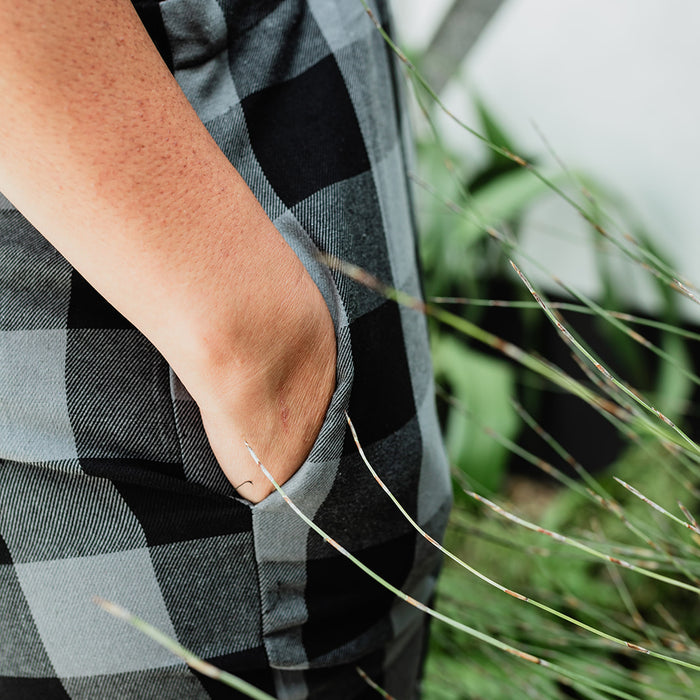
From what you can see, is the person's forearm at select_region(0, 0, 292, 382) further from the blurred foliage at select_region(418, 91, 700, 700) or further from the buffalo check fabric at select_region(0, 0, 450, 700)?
the blurred foliage at select_region(418, 91, 700, 700)

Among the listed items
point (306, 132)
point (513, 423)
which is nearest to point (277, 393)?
point (306, 132)

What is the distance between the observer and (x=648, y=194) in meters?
1.09

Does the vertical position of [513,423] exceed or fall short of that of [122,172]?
it falls short

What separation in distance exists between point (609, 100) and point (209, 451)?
97 cm

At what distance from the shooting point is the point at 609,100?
1.08 metres

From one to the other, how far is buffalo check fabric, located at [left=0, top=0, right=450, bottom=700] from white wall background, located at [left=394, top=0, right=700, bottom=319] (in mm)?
695

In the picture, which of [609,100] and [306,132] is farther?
[609,100]

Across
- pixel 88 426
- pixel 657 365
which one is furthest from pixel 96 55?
pixel 657 365

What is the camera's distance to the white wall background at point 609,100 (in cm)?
99

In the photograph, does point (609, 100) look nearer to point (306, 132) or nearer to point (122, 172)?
point (306, 132)

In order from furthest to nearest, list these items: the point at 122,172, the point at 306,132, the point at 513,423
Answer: the point at 513,423, the point at 306,132, the point at 122,172

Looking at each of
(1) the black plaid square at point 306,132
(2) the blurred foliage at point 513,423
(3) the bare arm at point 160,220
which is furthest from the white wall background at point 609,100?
(3) the bare arm at point 160,220

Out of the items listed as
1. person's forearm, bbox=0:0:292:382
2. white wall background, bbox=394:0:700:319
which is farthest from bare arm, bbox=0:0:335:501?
white wall background, bbox=394:0:700:319

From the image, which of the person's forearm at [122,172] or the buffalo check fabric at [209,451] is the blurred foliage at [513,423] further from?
the person's forearm at [122,172]
